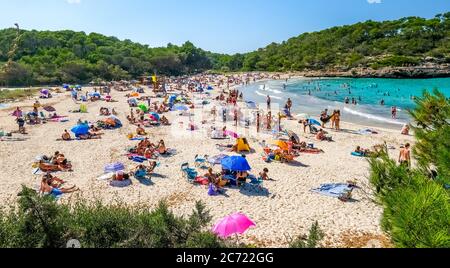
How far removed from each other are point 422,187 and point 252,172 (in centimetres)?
995

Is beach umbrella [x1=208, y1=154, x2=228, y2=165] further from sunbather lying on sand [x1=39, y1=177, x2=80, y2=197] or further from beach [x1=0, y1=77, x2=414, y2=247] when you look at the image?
sunbather lying on sand [x1=39, y1=177, x2=80, y2=197]

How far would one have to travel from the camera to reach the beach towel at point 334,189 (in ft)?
35.5

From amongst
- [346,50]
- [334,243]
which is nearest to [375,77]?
[346,50]

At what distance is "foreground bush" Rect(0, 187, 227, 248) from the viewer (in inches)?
195

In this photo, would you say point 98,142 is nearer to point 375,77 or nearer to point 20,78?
point 20,78

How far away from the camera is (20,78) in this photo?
45.2m

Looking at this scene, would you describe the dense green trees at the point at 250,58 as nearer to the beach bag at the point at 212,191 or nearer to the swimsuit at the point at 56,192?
the swimsuit at the point at 56,192

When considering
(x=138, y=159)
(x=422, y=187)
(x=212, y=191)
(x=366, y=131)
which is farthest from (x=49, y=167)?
(x=366, y=131)

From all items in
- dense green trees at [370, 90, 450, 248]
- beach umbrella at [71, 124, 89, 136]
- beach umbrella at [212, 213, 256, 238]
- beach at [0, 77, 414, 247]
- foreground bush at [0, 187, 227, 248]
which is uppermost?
dense green trees at [370, 90, 450, 248]

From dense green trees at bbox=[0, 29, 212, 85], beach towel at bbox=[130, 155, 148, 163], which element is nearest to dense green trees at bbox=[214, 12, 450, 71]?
dense green trees at bbox=[0, 29, 212, 85]

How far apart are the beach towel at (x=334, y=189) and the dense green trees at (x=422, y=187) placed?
17.3 feet

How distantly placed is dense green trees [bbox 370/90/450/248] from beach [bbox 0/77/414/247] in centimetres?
251

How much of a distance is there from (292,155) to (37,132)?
14750 millimetres

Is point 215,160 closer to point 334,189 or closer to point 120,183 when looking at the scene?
point 120,183
